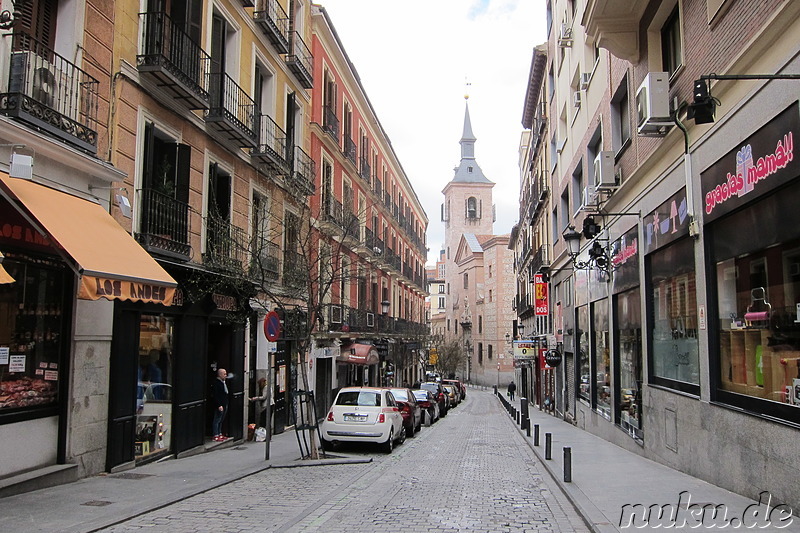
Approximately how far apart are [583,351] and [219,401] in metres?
12.5

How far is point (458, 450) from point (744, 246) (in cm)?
979

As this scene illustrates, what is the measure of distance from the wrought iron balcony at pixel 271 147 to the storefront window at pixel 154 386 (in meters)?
5.29

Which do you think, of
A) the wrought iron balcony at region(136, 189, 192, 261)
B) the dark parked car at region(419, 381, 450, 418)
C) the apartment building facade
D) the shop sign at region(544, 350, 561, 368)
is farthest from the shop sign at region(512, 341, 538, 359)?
the wrought iron balcony at region(136, 189, 192, 261)

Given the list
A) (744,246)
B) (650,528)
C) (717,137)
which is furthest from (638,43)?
(650,528)

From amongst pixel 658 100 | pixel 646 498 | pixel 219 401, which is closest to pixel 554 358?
pixel 219 401

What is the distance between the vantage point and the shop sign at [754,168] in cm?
748

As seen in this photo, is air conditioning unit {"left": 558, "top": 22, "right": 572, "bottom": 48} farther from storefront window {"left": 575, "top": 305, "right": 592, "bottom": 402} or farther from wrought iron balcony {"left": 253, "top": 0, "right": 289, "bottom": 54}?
wrought iron balcony {"left": 253, "top": 0, "right": 289, "bottom": 54}

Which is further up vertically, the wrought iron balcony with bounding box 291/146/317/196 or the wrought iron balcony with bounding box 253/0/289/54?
the wrought iron balcony with bounding box 253/0/289/54

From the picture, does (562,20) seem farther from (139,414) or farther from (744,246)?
(139,414)

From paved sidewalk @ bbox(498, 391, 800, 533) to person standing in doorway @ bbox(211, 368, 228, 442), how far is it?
7.33 metres

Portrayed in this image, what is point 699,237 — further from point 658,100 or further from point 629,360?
point 629,360

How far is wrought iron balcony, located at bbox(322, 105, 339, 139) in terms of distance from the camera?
939 inches

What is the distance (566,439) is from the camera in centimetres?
1816

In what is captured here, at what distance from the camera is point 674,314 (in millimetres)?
12125
